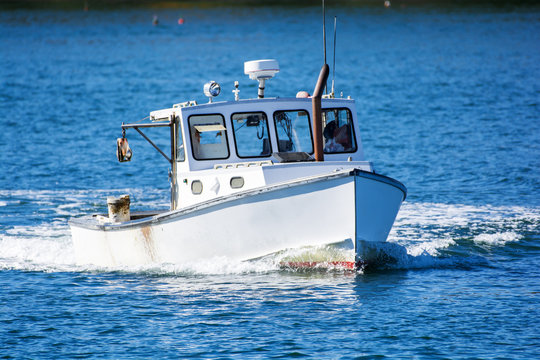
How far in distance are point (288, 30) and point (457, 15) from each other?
33.6m

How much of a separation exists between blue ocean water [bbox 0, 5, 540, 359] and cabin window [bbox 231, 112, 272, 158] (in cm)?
216

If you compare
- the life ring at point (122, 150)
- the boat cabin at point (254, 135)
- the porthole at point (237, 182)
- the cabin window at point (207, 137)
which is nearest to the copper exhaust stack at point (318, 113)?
the boat cabin at point (254, 135)

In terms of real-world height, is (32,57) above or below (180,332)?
above

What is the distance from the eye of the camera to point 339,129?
1648cm

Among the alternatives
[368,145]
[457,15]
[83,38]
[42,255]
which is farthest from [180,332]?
[457,15]

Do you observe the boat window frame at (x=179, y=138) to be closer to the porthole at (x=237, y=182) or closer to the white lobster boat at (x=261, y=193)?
the white lobster boat at (x=261, y=193)

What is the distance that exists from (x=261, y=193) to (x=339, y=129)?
261 centimetres

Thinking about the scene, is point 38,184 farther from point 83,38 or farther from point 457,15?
point 457,15

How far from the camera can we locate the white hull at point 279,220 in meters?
14.6

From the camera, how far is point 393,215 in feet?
51.1

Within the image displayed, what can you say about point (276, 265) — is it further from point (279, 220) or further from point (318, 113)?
point (318, 113)

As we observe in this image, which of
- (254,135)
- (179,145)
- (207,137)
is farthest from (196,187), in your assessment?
(254,135)

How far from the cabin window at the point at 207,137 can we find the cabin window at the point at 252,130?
9.0 inches

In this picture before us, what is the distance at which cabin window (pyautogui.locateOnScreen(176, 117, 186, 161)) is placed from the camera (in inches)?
645
